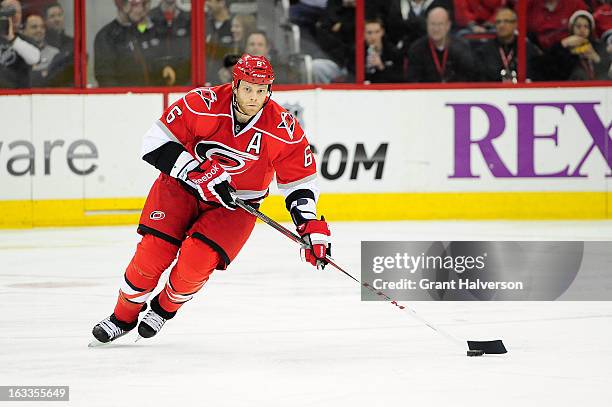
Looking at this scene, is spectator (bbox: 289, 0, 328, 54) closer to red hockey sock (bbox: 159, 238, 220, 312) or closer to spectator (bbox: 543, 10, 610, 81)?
spectator (bbox: 543, 10, 610, 81)

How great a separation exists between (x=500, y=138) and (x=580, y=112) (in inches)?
23.3

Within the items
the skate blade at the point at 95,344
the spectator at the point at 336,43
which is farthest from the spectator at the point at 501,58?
the skate blade at the point at 95,344

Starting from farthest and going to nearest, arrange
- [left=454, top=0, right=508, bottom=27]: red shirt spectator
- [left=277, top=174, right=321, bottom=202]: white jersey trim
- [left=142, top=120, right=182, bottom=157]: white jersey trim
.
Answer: [left=454, top=0, right=508, bottom=27]: red shirt spectator, [left=277, top=174, right=321, bottom=202]: white jersey trim, [left=142, top=120, right=182, bottom=157]: white jersey trim

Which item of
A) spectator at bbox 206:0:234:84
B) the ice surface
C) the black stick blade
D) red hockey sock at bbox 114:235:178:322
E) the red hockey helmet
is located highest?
spectator at bbox 206:0:234:84

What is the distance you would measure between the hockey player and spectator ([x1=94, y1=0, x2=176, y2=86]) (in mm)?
4629

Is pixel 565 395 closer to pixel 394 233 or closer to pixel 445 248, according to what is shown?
pixel 445 248

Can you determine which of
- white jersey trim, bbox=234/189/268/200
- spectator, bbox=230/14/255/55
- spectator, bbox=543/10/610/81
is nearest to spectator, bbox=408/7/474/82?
spectator, bbox=543/10/610/81

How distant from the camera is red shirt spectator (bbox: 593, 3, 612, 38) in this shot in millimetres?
9055

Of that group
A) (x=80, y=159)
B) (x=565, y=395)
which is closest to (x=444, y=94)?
(x=80, y=159)

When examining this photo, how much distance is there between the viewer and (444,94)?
896cm

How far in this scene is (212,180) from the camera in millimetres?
4152

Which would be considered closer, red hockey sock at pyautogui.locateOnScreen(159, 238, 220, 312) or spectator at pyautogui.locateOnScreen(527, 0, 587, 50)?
red hockey sock at pyautogui.locateOnScreen(159, 238, 220, 312)

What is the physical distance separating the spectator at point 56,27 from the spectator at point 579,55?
3.39 metres

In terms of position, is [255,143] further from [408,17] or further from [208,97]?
[408,17]
